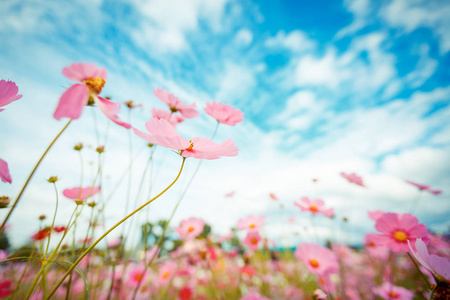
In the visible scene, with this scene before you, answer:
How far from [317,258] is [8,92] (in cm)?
151

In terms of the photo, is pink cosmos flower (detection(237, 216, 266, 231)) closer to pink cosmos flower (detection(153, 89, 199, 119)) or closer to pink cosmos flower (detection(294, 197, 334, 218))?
pink cosmos flower (detection(294, 197, 334, 218))

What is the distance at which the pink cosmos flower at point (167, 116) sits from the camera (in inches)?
31.6

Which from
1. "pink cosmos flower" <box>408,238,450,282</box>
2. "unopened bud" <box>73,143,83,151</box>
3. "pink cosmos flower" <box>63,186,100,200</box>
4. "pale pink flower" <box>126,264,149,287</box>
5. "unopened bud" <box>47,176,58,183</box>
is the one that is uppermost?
"unopened bud" <box>73,143,83,151</box>

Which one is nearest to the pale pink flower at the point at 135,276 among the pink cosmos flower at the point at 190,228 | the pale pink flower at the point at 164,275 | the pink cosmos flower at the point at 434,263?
the pale pink flower at the point at 164,275

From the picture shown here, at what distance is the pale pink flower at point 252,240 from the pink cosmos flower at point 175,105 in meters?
1.19

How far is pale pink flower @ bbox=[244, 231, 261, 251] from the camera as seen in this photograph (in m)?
1.68

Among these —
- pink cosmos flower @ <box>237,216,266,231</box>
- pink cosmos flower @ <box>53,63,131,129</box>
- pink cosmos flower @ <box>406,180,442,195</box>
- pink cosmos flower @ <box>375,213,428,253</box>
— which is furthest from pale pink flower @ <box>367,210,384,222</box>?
pink cosmos flower @ <box>53,63,131,129</box>

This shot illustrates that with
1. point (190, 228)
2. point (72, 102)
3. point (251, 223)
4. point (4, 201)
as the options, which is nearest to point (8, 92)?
point (72, 102)

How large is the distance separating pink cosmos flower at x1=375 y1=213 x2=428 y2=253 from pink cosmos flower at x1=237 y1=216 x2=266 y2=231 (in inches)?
31.7

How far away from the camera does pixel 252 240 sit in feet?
5.63

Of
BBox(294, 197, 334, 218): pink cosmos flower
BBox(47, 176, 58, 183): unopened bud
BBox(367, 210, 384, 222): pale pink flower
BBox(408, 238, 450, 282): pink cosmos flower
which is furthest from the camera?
BBox(294, 197, 334, 218): pink cosmos flower

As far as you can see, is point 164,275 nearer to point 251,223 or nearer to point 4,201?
point 251,223

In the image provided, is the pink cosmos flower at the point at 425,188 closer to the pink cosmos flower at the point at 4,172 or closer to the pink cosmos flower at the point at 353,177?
the pink cosmos flower at the point at 353,177

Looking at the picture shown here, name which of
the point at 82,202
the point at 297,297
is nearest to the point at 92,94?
the point at 82,202
